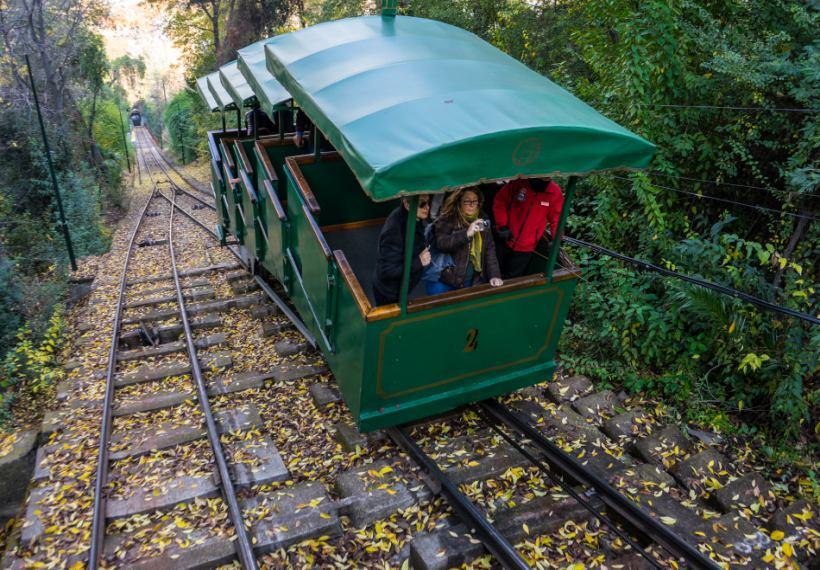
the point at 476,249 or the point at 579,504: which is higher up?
the point at 476,249

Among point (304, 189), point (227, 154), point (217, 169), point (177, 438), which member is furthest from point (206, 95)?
point (177, 438)

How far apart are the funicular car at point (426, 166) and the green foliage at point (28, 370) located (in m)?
3.92

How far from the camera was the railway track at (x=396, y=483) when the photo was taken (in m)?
3.71

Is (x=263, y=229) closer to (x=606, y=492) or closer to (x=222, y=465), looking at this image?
(x=222, y=465)

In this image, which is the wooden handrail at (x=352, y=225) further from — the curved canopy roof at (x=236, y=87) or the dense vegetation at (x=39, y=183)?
the dense vegetation at (x=39, y=183)

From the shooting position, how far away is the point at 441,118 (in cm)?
334

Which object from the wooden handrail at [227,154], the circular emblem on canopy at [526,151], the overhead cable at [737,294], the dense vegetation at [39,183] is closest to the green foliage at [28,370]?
the dense vegetation at [39,183]

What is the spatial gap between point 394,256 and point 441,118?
3.69 ft

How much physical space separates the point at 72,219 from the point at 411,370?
15.6 meters

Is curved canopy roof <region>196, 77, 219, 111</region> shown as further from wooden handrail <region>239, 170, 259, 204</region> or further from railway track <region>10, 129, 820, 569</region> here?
railway track <region>10, 129, 820, 569</region>

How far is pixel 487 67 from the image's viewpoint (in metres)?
4.28

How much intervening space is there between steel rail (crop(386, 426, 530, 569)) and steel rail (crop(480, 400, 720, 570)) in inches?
36.0

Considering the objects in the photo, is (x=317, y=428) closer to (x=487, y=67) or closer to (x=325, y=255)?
(x=325, y=255)

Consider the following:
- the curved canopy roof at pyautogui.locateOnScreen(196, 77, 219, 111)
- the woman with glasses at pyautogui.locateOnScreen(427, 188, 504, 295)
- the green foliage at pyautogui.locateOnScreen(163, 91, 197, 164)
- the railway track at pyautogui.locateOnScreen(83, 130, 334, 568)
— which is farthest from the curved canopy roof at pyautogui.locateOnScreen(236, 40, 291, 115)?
the green foliage at pyautogui.locateOnScreen(163, 91, 197, 164)
